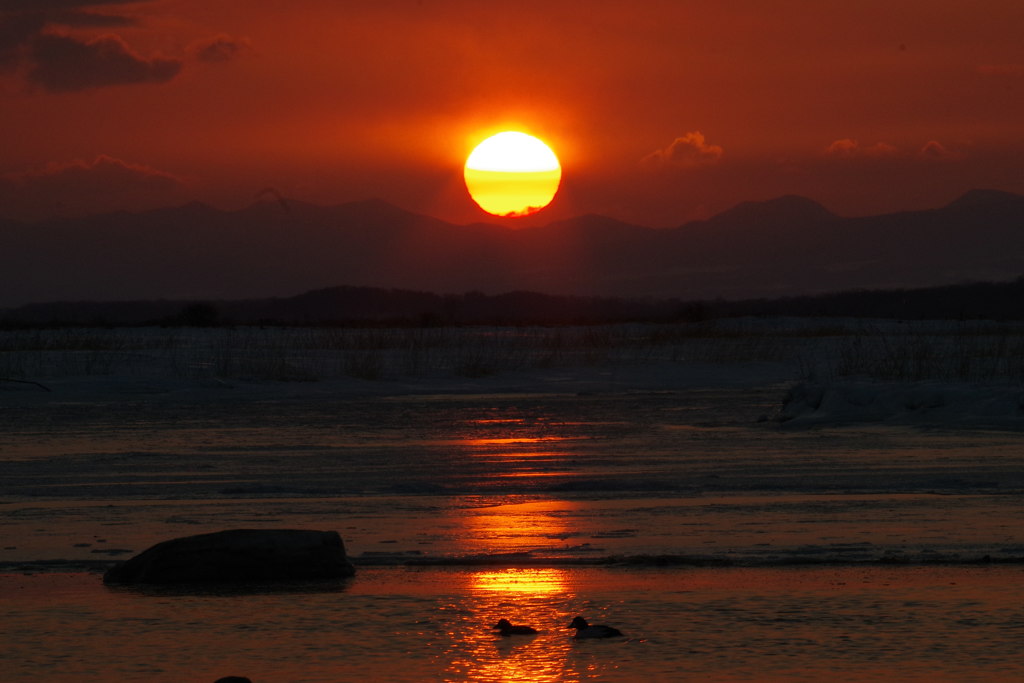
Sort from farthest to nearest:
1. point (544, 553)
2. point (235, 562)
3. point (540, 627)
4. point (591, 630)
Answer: point (544, 553)
point (235, 562)
point (540, 627)
point (591, 630)

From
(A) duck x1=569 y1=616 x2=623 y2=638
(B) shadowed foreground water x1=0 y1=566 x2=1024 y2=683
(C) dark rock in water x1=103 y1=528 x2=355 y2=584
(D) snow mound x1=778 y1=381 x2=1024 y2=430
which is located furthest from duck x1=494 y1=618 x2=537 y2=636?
(D) snow mound x1=778 y1=381 x2=1024 y2=430

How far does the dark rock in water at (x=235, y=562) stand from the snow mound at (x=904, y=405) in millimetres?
12545

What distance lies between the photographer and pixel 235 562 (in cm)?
869

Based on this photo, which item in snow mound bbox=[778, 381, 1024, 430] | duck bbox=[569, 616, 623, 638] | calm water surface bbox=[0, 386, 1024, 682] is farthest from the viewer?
snow mound bbox=[778, 381, 1024, 430]

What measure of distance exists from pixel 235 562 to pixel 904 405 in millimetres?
14568

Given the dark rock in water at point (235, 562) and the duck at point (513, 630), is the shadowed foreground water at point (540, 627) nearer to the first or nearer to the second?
the duck at point (513, 630)

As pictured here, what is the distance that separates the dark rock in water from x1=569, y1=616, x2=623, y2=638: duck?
6.50 ft

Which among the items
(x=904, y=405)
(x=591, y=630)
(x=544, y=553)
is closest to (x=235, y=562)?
(x=544, y=553)

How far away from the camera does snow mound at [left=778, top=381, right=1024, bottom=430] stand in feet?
66.4

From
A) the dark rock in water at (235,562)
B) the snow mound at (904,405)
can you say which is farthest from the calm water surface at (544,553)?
the snow mound at (904,405)

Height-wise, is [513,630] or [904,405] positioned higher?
[904,405]

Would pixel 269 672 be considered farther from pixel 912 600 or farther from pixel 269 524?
pixel 269 524

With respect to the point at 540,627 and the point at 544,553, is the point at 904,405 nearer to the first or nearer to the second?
the point at 544,553

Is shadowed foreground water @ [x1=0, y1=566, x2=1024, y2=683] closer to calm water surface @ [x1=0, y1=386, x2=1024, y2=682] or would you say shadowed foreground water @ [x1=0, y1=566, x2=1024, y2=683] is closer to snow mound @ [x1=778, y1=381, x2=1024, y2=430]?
calm water surface @ [x1=0, y1=386, x2=1024, y2=682]
